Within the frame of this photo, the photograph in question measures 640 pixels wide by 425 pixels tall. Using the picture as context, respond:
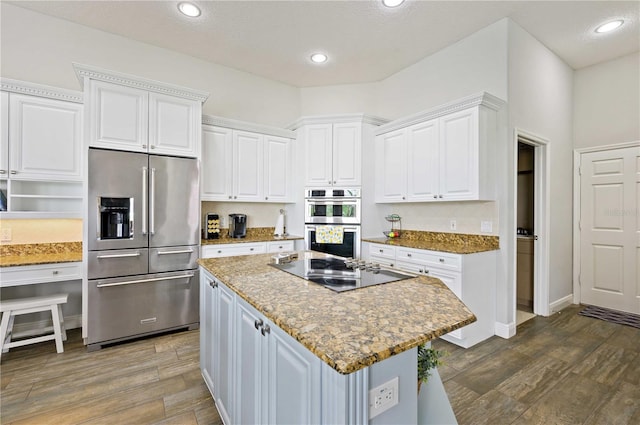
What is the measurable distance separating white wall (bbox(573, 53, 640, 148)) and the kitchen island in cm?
410

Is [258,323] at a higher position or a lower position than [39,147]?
lower

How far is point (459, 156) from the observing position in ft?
10.2

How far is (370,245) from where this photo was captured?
3805mm

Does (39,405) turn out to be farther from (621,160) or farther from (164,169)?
(621,160)

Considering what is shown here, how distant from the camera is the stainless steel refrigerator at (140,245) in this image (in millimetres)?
2719

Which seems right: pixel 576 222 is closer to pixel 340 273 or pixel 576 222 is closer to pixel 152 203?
pixel 340 273

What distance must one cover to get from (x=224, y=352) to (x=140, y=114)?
243 cm

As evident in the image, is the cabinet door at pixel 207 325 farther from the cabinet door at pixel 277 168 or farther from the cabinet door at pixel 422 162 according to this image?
the cabinet door at pixel 422 162

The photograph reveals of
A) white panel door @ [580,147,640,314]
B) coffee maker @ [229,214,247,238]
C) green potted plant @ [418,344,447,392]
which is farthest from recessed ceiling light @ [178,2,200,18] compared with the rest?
white panel door @ [580,147,640,314]

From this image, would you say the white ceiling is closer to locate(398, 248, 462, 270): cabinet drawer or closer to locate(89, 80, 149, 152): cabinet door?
locate(89, 80, 149, 152): cabinet door

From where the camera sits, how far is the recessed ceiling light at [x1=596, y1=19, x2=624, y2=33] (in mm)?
3127

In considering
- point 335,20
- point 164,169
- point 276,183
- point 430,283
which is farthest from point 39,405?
point 335,20

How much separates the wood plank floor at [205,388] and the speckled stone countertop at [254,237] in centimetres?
102

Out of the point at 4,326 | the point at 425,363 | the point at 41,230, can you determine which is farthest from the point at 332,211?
the point at 4,326
